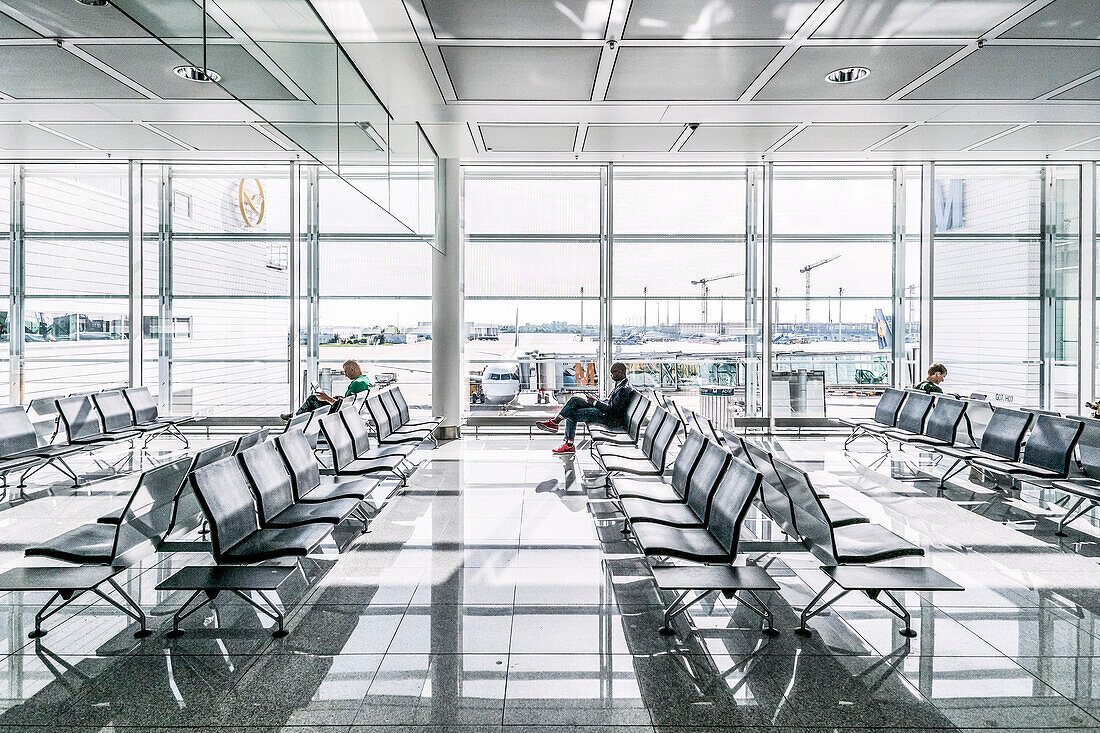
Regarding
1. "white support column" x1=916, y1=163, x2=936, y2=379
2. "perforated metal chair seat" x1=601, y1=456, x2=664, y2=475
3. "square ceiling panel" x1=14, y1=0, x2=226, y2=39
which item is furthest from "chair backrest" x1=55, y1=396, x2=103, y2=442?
"white support column" x1=916, y1=163, x2=936, y2=379

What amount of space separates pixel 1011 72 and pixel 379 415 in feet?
22.7

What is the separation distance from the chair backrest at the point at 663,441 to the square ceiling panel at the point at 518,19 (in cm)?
317

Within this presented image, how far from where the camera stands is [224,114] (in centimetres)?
694

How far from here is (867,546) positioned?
3.45 meters

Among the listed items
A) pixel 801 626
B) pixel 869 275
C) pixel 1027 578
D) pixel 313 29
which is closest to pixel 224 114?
pixel 313 29

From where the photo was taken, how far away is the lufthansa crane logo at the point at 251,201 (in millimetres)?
9430

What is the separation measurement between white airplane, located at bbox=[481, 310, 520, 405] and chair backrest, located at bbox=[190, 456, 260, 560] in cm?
609

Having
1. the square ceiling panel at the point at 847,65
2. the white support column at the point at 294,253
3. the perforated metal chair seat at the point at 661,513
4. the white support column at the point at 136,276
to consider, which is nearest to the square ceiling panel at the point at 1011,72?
the square ceiling panel at the point at 847,65

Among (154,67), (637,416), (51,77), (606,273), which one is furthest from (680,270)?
(51,77)

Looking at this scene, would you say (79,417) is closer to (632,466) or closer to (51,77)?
(51,77)

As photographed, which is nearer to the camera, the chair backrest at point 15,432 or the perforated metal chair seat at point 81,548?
the perforated metal chair seat at point 81,548

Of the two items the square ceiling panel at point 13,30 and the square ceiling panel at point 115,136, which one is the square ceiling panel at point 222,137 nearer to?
the square ceiling panel at point 115,136

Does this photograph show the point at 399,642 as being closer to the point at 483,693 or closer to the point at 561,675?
the point at 483,693

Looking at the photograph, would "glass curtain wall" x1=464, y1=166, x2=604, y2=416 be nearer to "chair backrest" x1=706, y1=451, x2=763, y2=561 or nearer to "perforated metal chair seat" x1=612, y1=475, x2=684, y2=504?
"perforated metal chair seat" x1=612, y1=475, x2=684, y2=504
